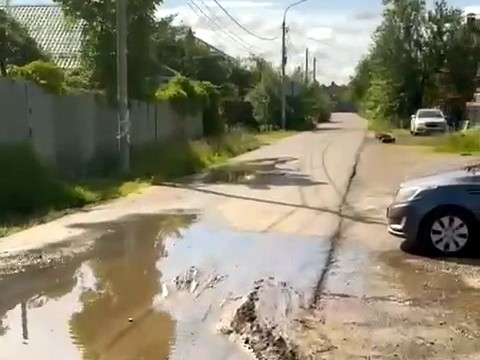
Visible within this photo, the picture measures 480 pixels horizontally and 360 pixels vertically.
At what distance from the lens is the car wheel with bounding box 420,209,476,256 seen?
1270 cm

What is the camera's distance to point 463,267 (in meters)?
12.1

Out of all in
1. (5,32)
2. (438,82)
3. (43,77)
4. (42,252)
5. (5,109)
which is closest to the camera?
(42,252)

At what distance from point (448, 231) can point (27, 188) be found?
8.37 m

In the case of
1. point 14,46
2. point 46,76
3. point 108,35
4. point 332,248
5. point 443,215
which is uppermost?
point 108,35

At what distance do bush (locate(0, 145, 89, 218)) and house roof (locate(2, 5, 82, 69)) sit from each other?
22396mm

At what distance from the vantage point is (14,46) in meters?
36.2

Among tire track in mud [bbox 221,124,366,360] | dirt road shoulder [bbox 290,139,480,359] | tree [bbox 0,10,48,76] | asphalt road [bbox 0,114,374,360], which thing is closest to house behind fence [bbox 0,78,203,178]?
asphalt road [bbox 0,114,374,360]

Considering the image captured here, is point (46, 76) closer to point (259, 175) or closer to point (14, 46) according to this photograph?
point (259, 175)

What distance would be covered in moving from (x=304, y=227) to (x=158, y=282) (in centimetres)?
518

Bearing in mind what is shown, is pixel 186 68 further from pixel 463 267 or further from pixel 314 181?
pixel 463 267

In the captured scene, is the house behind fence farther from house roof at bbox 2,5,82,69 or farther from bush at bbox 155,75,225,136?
house roof at bbox 2,5,82,69

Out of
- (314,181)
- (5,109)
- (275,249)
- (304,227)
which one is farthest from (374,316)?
(314,181)

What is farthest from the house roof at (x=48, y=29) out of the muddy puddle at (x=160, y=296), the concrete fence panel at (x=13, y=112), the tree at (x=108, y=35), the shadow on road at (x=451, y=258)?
the shadow on road at (x=451, y=258)

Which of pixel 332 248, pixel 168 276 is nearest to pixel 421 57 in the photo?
pixel 332 248
